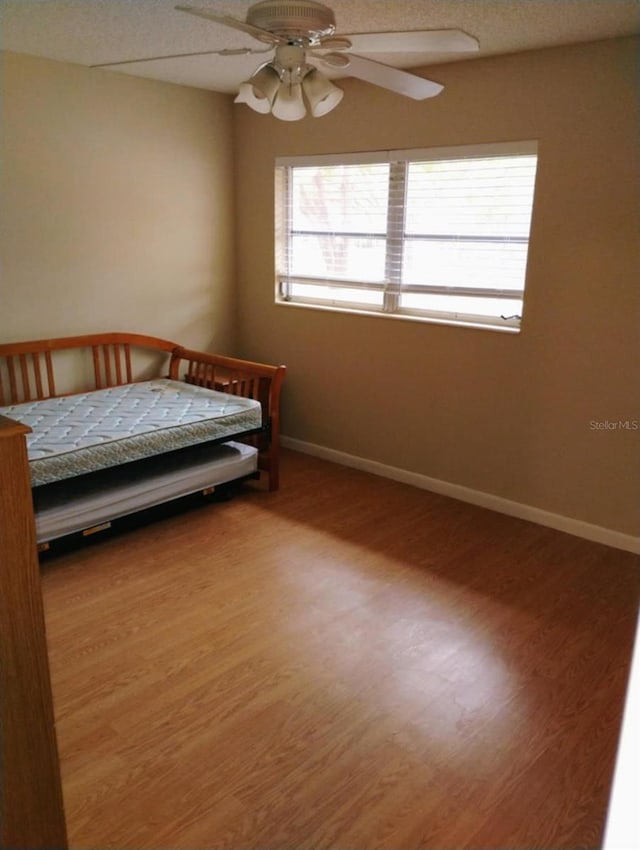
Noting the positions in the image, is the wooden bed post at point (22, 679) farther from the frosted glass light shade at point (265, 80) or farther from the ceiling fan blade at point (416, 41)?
the ceiling fan blade at point (416, 41)

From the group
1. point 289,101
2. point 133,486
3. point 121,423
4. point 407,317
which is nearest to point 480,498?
point 407,317

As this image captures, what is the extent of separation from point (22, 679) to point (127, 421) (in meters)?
2.21

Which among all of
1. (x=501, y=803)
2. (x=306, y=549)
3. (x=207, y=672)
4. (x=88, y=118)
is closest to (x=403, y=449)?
(x=306, y=549)

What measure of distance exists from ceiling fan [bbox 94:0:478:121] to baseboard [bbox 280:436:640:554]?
2231 millimetres

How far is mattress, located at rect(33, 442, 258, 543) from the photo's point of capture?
9.70ft

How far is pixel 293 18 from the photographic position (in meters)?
1.77

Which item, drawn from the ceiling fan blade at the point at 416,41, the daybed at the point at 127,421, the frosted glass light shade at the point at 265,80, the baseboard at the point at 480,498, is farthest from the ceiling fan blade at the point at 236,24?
the baseboard at the point at 480,498

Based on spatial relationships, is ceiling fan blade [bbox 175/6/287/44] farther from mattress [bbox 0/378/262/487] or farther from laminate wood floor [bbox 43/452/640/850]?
laminate wood floor [bbox 43/452/640/850]

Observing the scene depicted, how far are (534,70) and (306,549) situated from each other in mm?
2599

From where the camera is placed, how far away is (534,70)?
3.08 metres

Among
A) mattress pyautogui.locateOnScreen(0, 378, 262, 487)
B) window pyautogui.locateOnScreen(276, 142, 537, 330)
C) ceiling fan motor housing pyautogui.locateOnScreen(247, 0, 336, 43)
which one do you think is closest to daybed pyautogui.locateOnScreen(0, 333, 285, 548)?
mattress pyautogui.locateOnScreen(0, 378, 262, 487)

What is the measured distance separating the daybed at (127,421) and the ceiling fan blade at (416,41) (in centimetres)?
202

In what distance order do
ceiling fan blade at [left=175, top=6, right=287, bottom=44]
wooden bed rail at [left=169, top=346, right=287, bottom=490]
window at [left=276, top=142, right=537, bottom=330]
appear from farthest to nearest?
wooden bed rail at [left=169, top=346, right=287, bottom=490] → window at [left=276, top=142, right=537, bottom=330] → ceiling fan blade at [left=175, top=6, right=287, bottom=44]

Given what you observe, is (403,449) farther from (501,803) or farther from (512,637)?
(501,803)
